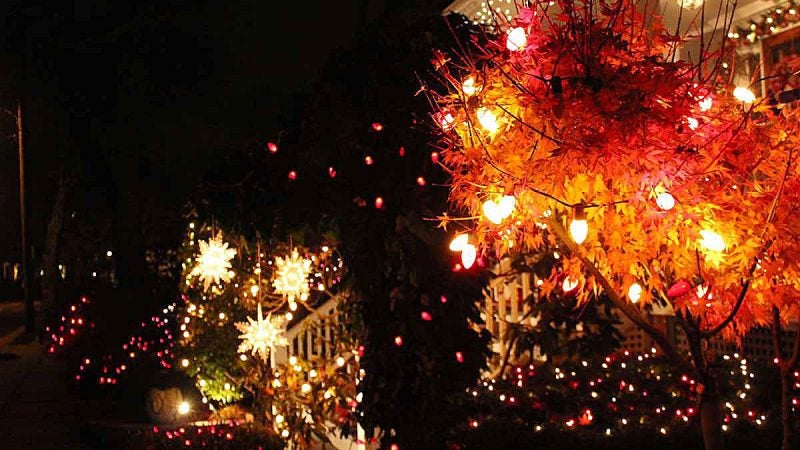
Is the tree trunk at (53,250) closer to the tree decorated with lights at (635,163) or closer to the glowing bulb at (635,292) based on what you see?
the glowing bulb at (635,292)

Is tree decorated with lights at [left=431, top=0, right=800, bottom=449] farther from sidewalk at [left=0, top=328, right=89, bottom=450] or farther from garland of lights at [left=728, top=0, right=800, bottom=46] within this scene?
sidewalk at [left=0, top=328, right=89, bottom=450]

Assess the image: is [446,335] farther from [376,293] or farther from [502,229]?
[502,229]

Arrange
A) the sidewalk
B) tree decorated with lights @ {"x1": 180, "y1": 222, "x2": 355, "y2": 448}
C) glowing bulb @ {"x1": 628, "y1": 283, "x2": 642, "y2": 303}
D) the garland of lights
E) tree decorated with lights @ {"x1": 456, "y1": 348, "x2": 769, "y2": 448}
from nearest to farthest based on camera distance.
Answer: glowing bulb @ {"x1": 628, "y1": 283, "x2": 642, "y2": 303} < tree decorated with lights @ {"x1": 456, "y1": 348, "x2": 769, "y2": 448} < tree decorated with lights @ {"x1": 180, "y1": 222, "x2": 355, "y2": 448} < the garland of lights < the sidewalk

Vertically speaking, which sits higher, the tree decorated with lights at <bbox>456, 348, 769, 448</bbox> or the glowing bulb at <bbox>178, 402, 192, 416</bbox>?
the glowing bulb at <bbox>178, 402, 192, 416</bbox>

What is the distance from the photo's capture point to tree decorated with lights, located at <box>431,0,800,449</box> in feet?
12.3

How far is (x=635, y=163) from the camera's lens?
374 cm

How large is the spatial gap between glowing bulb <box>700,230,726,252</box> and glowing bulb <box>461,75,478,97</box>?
141 centimetres

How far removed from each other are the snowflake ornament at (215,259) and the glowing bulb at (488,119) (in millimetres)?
4703

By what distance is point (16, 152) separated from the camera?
25844 millimetres

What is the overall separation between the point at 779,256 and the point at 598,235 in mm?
956

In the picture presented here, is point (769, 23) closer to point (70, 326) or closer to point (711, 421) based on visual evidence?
point (711, 421)

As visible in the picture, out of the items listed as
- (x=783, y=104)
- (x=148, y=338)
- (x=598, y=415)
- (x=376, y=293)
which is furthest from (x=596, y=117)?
(x=148, y=338)

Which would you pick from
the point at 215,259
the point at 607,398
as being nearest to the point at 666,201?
the point at 607,398

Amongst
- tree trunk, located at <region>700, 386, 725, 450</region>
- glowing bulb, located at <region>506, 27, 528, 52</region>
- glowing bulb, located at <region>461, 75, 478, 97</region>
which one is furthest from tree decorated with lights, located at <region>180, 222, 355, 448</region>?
tree trunk, located at <region>700, 386, 725, 450</region>
